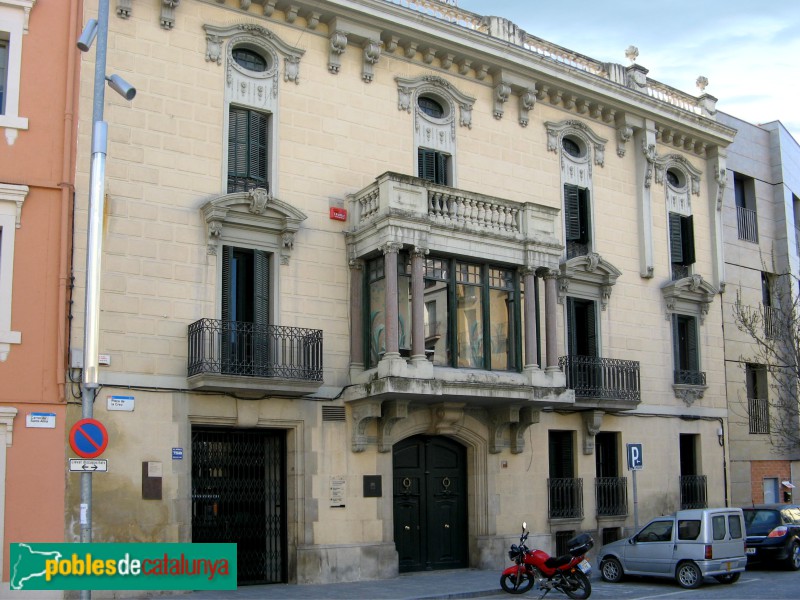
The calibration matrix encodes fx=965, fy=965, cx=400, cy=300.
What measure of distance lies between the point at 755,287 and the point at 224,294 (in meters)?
18.7

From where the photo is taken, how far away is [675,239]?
90.9ft

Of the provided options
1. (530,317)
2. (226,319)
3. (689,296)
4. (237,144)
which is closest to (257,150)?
(237,144)

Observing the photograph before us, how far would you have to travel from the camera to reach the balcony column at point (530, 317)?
21656 millimetres

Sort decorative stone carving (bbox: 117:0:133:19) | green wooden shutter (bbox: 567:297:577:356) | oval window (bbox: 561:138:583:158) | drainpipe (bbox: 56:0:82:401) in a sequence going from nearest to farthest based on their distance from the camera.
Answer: drainpipe (bbox: 56:0:82:401) → decorative stone carving (bbox: 117:0:133:19) → green wooden shutter (bbox: 567:297:577:356) → oval window (bbox: 561:138:583:158)

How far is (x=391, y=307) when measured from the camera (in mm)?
19734

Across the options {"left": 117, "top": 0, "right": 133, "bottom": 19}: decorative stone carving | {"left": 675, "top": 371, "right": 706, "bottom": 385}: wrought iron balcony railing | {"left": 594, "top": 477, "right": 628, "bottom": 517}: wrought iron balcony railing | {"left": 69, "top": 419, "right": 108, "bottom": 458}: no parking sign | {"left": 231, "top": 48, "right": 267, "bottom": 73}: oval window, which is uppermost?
{"left": 117, "top": 0, "right": 133, "bottom": 19}: decorative stone carving

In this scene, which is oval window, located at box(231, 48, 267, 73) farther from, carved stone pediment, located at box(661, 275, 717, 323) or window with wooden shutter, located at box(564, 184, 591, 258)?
carved stone pediment, located at box(661, 275, 717, 323)

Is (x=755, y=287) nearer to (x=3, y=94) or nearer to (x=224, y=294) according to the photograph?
(x=224, y=294)

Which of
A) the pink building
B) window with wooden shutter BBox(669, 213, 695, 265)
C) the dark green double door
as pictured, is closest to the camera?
the pink building

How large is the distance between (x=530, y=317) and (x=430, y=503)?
4805 millimetres

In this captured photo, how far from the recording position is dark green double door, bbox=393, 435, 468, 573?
21438 millimetres

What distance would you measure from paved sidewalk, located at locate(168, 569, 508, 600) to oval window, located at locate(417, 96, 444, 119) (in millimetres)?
10749

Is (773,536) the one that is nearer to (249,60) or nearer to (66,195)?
(249,60)

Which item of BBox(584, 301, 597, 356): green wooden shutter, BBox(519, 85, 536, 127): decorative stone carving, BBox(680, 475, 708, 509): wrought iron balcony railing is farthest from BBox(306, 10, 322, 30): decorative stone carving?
BBox(680, 475, 708, 509): wrought iron balcony railing
